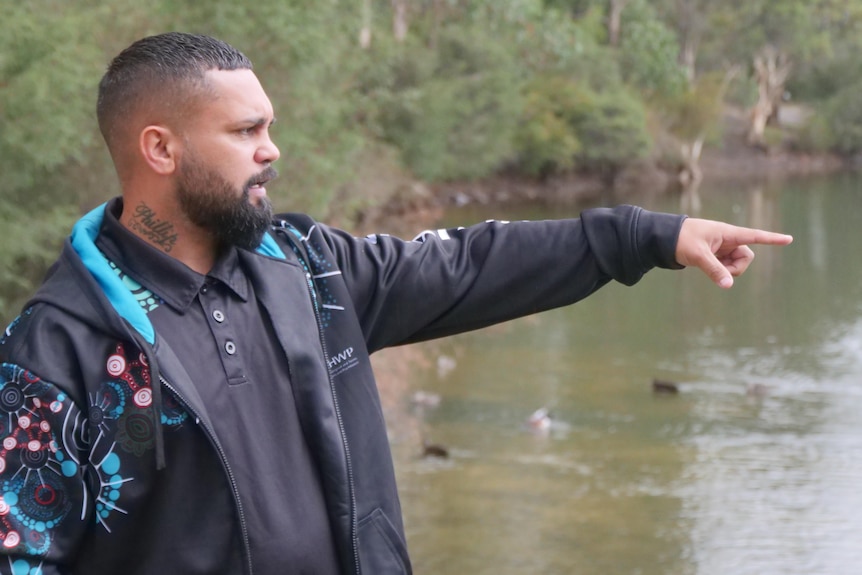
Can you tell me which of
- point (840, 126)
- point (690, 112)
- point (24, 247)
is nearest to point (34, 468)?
point (24, 247)

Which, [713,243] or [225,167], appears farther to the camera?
[713,243]

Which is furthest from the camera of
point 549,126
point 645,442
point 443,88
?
point 549,126

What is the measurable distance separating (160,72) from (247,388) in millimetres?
590

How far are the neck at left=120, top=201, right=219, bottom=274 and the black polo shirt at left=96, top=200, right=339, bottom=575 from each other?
5cm

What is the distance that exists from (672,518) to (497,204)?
83.4 ft

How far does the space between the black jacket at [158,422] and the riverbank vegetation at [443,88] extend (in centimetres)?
704

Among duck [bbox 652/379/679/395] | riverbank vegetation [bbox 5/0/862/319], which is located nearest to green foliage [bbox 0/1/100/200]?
riverbank vegetation [bbox 5/0/862/319]

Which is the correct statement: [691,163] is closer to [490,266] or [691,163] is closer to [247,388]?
[490,266]

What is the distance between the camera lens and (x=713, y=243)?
238 cm

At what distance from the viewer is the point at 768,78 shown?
170ft

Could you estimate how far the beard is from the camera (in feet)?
7.27

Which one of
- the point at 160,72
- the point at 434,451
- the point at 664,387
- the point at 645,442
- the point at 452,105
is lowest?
the point at 664,387

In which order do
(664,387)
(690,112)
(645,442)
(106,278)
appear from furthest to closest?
1. (690,112)
2. (664,387)
3. (645,442)
4. (106,278)

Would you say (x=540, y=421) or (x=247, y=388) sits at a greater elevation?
(x=247, y=388)
